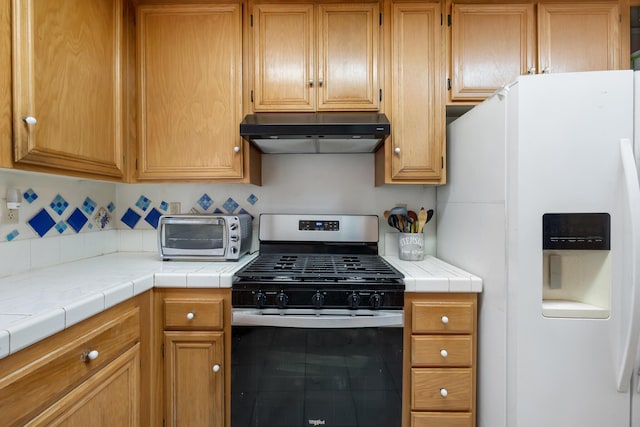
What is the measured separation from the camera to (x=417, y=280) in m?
1.35

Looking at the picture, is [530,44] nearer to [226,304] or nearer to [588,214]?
[588,214]

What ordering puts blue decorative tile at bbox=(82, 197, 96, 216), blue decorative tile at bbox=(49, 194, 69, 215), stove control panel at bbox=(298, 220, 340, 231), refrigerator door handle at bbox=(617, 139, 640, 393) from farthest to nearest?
stove control panel at bbox=(298, 220, 340, 231), blue decorative tile at bbox=(82, 197, 96, 216), blue decorative tile at bbox=(49, 194, 69, 215), refrigerator door handle at bbox=(617, 139, 640, 393)

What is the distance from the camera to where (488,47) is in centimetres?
163

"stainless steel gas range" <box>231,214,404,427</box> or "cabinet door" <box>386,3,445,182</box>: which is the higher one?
"cabinet door" <box>386,3,445,182</box>

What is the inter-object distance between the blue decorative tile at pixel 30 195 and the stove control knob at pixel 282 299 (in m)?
1.22

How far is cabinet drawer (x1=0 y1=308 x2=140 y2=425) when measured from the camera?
29.3 inches

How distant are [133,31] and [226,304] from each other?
58.4 inches

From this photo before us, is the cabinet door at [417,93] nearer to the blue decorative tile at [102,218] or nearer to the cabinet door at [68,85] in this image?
the cabinet door at [68,85]

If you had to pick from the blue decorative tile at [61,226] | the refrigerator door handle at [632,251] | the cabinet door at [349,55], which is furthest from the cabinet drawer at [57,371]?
the refrigerator door handle at [632,251]

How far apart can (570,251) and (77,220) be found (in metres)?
2.30

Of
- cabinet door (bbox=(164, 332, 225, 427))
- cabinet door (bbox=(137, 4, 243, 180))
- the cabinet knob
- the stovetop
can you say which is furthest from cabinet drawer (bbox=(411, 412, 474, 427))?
the cabinet knob

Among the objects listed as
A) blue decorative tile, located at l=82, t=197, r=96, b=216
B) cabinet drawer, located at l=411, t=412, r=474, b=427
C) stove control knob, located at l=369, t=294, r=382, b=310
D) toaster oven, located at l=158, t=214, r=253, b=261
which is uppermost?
blue decorative tile, located at l=82, t=197, r=96, b=216

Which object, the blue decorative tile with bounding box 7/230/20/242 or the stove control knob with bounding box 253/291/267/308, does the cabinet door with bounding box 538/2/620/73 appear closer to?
the stove control knob with bounding box 253/291/267/308

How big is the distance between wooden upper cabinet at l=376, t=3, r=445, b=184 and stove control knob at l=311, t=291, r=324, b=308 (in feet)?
2.38
